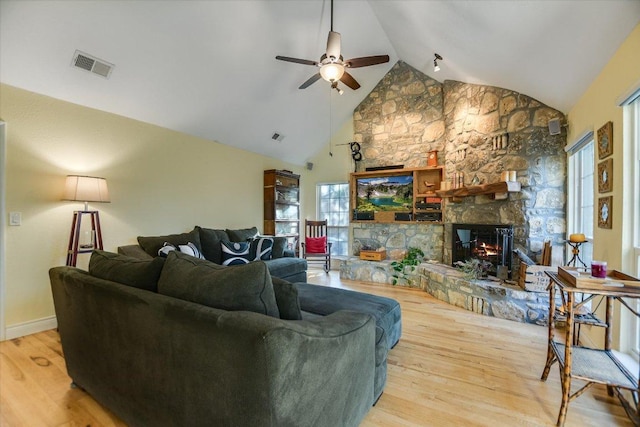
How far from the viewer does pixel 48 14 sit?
2.50 metres

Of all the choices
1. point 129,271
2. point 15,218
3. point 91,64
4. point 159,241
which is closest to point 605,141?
point 129,271

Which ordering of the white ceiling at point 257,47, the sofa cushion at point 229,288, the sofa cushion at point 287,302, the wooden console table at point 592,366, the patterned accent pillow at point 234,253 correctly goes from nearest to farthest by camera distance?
the sofa cushion at point 229,288 → the sofa cushion at point 287,302 → the wooden console table at point 592,366 → the white ceiling at point 257,47 → the patterned accent pillow at point 234,253

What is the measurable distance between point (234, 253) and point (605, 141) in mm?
4059

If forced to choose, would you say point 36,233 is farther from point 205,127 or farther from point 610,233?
point 610,233

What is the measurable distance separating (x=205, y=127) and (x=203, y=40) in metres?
1.40

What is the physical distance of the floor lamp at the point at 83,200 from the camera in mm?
2967

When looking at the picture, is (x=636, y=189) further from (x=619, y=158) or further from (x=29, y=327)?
(x=29, y=327)

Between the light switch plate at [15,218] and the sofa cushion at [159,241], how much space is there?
1.05 m

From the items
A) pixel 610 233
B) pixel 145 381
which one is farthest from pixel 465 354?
pixel 145 381

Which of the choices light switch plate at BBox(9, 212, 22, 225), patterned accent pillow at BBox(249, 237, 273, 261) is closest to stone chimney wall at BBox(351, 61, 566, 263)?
patterned accent pillow at BBox(249, 237, 273, 261)

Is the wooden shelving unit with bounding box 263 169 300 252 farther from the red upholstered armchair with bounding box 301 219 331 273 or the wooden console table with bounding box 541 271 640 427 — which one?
the wooden console table with bounding box 541 271 640 427

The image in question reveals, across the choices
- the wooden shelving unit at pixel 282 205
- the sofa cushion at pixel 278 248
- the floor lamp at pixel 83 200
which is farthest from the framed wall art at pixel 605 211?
the floor lamp at pixel 83 200

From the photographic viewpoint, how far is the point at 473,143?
4211mm

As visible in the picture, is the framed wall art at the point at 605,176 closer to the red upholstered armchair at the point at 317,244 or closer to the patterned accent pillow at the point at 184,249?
the patterned accent pillow at the point at 184,249
